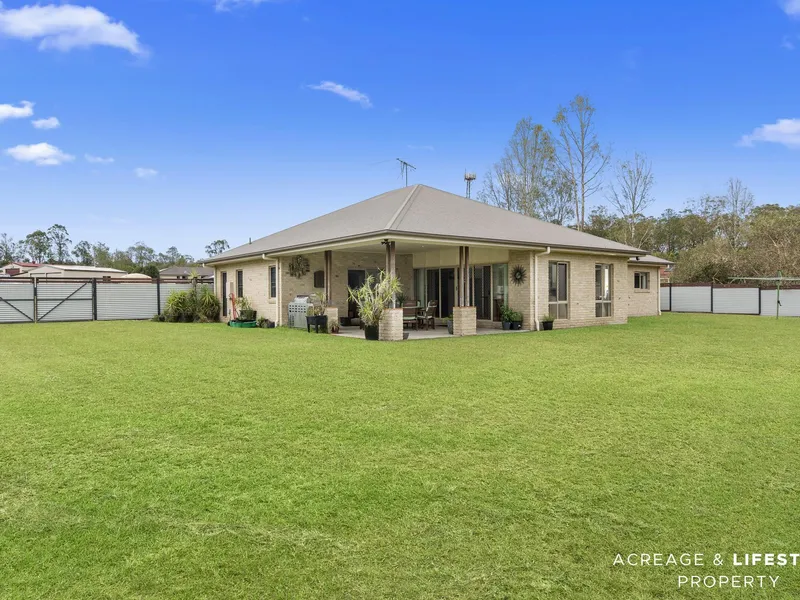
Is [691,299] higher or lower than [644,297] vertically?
lower

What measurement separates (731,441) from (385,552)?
372 cm

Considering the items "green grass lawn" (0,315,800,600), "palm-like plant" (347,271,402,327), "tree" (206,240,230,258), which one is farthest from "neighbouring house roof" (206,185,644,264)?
"tree" (206,240,230,258)

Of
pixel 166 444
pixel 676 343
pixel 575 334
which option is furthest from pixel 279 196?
pixel 166 444

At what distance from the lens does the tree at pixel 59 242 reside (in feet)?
249

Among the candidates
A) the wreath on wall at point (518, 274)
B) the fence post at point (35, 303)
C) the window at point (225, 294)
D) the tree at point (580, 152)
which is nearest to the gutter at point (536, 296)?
the wreath on wall at point (518, 274)

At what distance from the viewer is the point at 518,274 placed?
54.7 feet

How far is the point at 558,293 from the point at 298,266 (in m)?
9.22

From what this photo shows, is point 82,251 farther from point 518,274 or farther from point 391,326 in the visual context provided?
point 391,326

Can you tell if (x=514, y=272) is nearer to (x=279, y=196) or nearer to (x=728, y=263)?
(x=279, y=196)

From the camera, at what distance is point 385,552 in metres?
2.83

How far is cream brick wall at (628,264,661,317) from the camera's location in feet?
77.0

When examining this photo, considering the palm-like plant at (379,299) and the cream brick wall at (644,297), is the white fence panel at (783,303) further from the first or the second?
the palm-like plant at (379,299)

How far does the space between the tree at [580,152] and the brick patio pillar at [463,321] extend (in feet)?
72.9

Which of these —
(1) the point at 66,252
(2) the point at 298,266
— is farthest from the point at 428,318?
(1) the point at 66,252
